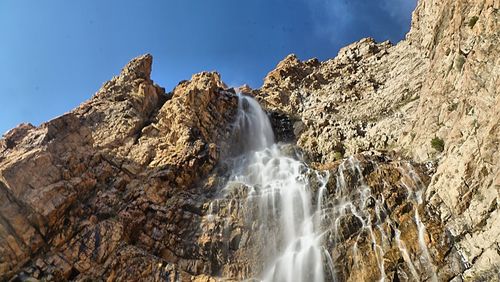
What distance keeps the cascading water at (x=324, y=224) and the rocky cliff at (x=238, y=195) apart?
121 mm

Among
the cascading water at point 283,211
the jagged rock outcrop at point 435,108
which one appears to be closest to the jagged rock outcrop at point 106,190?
the cascading water at point 283,211

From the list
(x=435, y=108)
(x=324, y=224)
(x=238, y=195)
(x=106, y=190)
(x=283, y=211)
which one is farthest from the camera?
(x=238, y=195)

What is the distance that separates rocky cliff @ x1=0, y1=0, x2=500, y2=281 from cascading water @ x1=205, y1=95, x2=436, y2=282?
12 centimetres

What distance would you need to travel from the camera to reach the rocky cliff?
23.8 meters

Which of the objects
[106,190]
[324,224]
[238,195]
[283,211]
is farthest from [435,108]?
[106,190]

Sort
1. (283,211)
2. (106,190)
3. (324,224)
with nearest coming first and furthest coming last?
(324,224)
(283,211)
(106,190)

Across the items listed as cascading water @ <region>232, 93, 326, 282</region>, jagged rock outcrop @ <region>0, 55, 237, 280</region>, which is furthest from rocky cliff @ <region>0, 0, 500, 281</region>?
cascading water @ <region>232, 93, 326, 282</region>

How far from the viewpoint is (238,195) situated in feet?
109

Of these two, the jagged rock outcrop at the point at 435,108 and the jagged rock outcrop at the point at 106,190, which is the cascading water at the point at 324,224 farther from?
the jagged rock outcrop at the point at 106,190

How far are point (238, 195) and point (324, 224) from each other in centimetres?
778

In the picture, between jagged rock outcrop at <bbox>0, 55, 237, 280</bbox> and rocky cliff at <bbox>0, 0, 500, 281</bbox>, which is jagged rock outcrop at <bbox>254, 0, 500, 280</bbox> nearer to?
rocky cliff at <bbox>0, 0, 500, 281</bbox>

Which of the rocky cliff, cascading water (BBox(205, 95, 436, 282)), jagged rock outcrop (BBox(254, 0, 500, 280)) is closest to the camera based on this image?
jagged rock outcrop (BBox(254, 0, 500, 280))

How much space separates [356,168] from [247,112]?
22545 millimetres

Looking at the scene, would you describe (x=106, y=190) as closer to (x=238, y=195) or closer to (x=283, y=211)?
(x=238, y=195)
